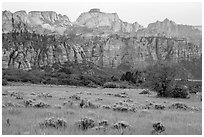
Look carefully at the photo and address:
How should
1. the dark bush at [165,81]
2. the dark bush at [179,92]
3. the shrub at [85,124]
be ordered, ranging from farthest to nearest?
the dark bush at [165,81] → the dark bush at [179,92] → the shrub at [85,124]

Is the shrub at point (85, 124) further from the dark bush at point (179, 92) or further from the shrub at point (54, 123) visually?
the dark bush at point (179, 92)

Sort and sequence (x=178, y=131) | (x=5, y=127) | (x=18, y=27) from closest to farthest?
(x=5, y=127) → (x=178, y=131) → (x=18, y=27)

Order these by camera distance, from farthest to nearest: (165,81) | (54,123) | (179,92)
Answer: (165,81)
(179,92)
(54,123)

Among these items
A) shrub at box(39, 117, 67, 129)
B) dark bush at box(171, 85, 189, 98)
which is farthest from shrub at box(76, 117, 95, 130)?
dark bush at box(171, 85, 189, 98)

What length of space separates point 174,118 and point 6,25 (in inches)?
7441

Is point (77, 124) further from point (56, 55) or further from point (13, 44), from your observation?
point (56, 55)

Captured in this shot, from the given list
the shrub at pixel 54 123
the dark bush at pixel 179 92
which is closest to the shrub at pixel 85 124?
the shrub at pixel 54 123

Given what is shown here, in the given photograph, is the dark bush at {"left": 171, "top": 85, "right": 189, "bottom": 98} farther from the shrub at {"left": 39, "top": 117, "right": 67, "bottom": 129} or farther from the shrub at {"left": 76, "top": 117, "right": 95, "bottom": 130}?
the shrub at {"left": 39, "top": 117, "right": 67, "bottom": 129}

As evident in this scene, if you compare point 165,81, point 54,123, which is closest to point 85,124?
point 54,123

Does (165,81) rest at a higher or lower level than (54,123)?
lower

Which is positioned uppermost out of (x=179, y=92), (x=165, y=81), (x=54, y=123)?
(x=54, y=123)

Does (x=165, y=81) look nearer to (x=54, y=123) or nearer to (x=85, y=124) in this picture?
(x=85, y=124)

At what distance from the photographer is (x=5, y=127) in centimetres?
928

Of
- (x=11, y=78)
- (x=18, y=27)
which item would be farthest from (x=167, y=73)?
(x=18, y=27)
